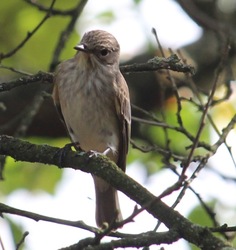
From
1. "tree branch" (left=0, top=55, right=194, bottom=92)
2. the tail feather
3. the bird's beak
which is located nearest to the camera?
"tree branch" (left=0, top=55, right=194, bottom=92)

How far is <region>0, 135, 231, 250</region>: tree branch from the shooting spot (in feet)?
12.9

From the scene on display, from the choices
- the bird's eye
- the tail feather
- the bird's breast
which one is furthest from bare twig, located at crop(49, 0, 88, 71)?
the tail feather

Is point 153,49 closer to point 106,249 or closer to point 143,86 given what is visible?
point 143,86

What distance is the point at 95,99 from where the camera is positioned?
632cm

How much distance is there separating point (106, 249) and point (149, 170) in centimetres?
448

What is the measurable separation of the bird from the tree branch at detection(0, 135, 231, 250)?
53.9 inches

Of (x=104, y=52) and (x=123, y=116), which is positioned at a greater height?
(x=104, y=52)

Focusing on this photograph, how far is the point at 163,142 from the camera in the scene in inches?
314

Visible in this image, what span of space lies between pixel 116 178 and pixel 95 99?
77.9 inches

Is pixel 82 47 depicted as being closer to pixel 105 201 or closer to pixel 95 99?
pixel 95 99

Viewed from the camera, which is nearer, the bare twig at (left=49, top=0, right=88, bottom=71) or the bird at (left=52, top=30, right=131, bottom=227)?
the bird at (left=52, top=30, right=131, bottom=227)

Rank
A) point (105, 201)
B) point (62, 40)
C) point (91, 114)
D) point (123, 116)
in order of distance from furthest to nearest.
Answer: point (105, 201), point (62, 40), point (123, 116), point (91, 114)

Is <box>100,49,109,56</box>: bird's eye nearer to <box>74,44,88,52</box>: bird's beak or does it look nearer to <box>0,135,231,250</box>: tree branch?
<box>74,44,88,52</box>: bird's beak

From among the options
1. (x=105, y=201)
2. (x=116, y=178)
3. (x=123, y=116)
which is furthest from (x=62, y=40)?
(x=116, y=178)
